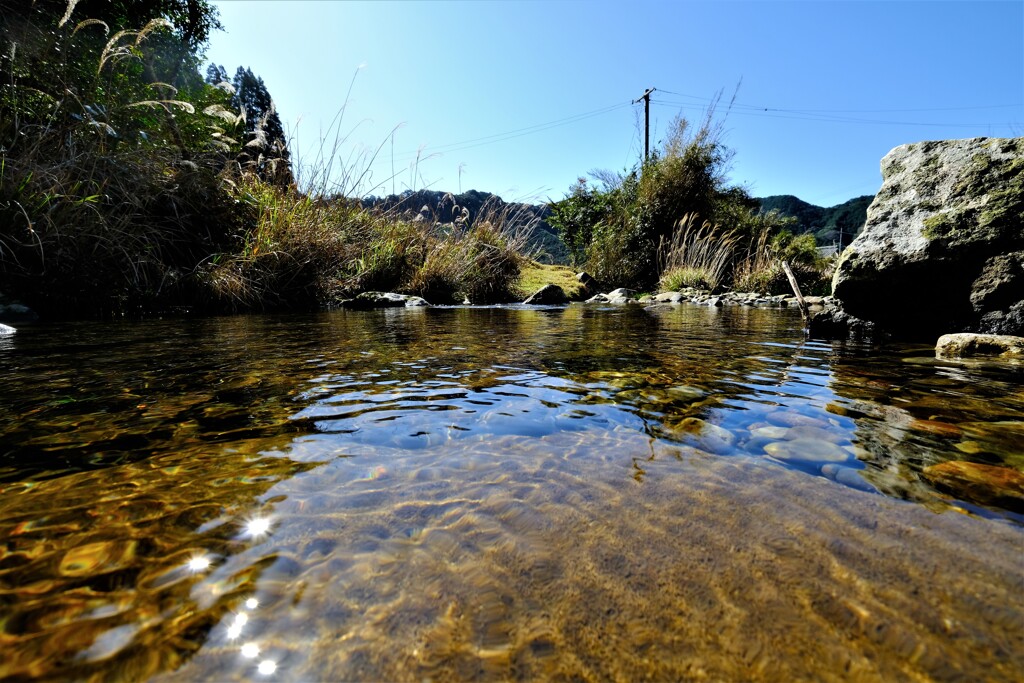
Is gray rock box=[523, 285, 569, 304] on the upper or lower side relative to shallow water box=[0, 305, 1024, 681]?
upper

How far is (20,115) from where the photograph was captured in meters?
4.72

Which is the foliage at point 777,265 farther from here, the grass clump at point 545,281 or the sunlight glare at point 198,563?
the sunlight glare at point 198,563

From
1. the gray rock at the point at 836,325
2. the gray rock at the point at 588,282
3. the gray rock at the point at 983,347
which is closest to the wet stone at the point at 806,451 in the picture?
the gray rock at the point at 983,347

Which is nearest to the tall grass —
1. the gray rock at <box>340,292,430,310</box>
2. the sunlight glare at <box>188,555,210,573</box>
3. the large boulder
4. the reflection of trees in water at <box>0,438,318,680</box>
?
the gray rock at <box>340,292,430,310</box>

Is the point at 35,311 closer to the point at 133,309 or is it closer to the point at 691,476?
the point at 133,309

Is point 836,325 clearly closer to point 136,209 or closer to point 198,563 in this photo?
point 198,563

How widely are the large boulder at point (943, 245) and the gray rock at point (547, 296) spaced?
18.6 feet

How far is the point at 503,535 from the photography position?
848 millimetres

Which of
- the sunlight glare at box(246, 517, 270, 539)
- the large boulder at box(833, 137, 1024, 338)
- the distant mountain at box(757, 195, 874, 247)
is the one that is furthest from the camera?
the distant mountain at box(757, 195, 874, 247)

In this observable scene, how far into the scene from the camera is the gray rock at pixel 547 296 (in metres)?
9.12

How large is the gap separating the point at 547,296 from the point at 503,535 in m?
8.65

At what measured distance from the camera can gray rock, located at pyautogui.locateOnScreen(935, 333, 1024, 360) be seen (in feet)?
8.89

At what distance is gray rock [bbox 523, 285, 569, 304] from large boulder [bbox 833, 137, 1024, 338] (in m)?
5.67

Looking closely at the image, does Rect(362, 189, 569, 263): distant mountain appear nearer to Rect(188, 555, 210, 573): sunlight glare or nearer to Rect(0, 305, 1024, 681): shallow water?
Rect(0, 305, 1024, 681): shallow water
